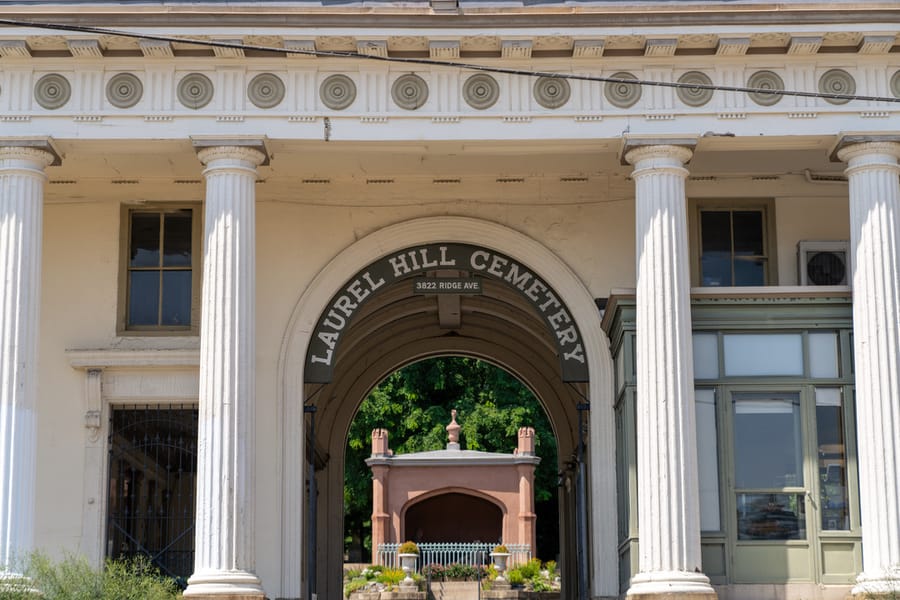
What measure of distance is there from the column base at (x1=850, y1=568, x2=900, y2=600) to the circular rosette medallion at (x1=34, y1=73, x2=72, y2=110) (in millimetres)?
12818

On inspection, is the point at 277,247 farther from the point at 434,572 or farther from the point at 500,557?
the point at 434,572

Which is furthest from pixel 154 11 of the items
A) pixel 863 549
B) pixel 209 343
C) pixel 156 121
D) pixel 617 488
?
pixel 863 549

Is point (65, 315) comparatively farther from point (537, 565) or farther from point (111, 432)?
point (537, 565)

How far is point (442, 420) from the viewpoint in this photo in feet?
195

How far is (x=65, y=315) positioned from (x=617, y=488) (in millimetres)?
9061

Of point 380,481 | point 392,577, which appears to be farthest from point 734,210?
point 380,481

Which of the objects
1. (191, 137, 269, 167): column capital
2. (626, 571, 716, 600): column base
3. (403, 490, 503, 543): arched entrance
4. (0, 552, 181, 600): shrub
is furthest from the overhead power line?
(403, 490, 503, 543): arched entrance

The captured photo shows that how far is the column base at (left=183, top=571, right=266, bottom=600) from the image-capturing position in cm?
2055

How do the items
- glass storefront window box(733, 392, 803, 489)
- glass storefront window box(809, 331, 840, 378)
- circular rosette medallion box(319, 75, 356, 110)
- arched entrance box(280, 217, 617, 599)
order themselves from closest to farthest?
1. glass storefront window box(733, 392, 803, 489)
2. circular rosette medallion box(319, 75, 356, 110)
3. glass storefront window box(809, 331, 840, 378)
4. arched entrance box(280, 217, 617, 599)

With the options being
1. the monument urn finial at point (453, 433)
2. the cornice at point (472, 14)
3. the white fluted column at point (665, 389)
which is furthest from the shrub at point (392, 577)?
the cornice at point (472, 14)

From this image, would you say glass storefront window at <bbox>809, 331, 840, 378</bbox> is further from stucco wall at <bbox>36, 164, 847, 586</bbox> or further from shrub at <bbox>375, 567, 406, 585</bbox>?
shrub at <bbox>375, 567, 406, 585</bbox>

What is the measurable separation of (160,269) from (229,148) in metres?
3.79

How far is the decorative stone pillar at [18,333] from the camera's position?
2106 centimetres

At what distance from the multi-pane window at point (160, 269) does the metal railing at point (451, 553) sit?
82.7ft
